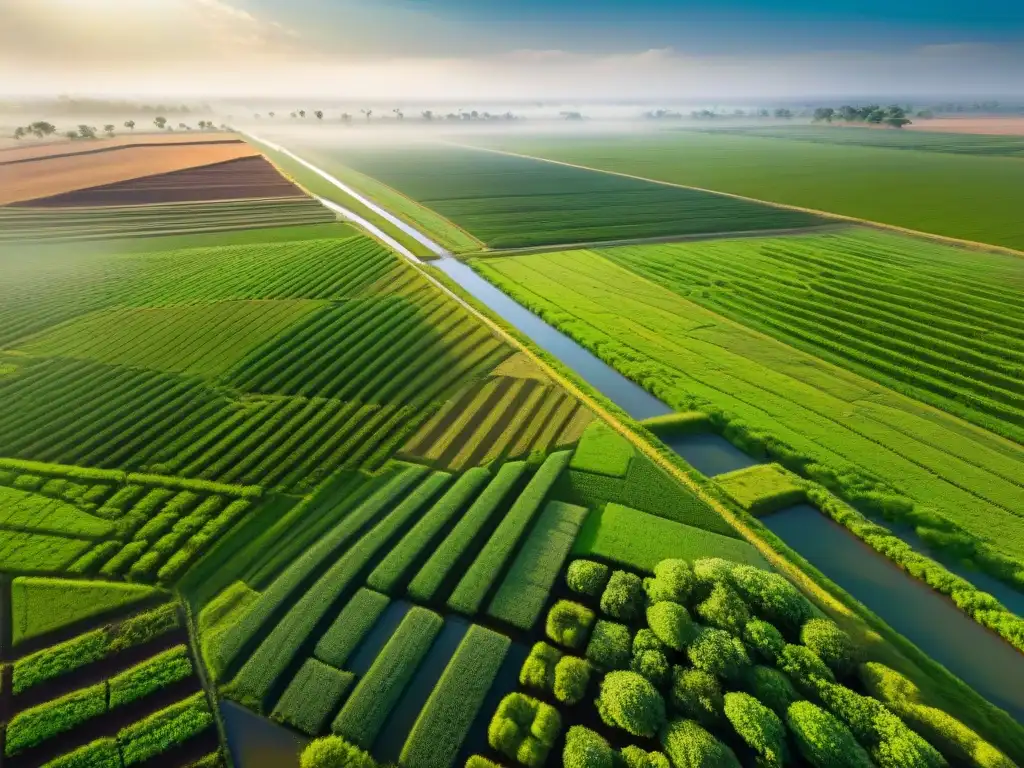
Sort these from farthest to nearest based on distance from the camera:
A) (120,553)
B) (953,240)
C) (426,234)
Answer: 1. (426,234)
2. (953,240)
3. (120,553)

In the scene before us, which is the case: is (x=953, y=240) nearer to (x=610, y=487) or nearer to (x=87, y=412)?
(x=610, y=487)

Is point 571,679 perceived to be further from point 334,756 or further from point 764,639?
point 334,756

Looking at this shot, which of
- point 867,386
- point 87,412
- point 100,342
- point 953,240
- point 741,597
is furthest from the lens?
point 953,240

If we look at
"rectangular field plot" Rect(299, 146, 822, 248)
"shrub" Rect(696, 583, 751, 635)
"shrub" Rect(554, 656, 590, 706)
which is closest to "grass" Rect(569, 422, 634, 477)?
"shrub" Rect(696, 583, 751, 635)

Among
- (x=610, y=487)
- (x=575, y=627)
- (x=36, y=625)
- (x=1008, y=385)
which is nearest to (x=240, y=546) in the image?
(x=36, y=625)

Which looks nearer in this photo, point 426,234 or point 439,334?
point 439,334

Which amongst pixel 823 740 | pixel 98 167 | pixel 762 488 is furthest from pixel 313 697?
pixel 98 167
